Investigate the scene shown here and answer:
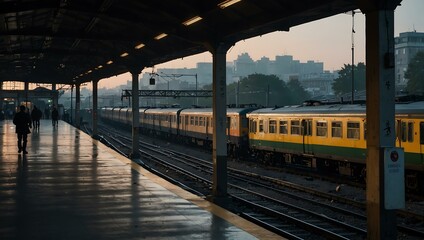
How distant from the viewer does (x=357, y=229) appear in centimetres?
1219

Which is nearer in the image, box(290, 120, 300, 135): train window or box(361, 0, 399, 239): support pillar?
box(361, 0, 399, 239): support pillar

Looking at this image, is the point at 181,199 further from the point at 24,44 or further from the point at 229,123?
the point at 229,123

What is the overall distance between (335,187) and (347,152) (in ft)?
4.34

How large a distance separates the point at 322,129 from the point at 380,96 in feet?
42.9

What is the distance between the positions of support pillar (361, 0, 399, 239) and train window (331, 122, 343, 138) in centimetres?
1147

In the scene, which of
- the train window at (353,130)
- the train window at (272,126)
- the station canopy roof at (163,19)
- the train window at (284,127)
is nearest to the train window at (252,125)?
the train window at (272,126)

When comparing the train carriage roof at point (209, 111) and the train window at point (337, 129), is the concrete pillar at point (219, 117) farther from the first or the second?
the train carriage roof at point (209, 111)

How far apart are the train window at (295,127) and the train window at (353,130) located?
3.93 metres

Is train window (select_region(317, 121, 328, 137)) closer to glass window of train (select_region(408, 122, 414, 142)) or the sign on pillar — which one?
glass window of train (select_region(408, 122, 414, 142))

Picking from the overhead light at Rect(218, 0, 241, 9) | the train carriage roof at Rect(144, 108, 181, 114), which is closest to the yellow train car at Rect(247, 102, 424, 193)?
the overhead light at Rect(218, 0, 241, 9)

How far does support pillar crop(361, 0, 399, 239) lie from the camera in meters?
8.81

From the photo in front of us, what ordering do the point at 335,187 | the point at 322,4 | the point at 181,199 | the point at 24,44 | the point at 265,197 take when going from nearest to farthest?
the point at 322,4 → the point at 181,199 → the point at 265,197 → the point at 335,187 → the point at 24,44

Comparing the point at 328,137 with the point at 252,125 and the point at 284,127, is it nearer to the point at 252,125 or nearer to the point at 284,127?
the point at 284,127

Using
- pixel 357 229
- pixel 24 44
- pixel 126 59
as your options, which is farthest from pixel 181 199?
pixel 24 44
